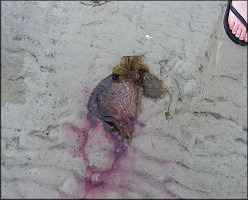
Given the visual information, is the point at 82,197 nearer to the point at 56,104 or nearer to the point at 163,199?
the point at 163,199

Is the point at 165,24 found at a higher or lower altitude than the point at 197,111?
higher

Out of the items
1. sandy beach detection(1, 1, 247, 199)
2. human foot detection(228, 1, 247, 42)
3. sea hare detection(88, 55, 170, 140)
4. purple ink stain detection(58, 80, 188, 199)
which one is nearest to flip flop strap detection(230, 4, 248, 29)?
human foot detection(228, 1, 247, 42)

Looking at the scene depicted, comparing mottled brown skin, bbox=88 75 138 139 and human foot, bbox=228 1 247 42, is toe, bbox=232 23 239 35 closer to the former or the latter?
human foot, bbox=228 1 247 42

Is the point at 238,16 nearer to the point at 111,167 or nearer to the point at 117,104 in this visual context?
the point at 117,104

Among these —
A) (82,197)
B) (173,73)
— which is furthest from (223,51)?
(82,197)

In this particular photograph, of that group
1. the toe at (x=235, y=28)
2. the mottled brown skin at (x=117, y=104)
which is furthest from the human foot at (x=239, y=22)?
the mottled brown skin at (x=117, y=104)

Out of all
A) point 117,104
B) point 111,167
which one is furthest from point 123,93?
point 111,167

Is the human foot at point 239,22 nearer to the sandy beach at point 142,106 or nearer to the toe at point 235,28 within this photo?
the toe at point 235,28
